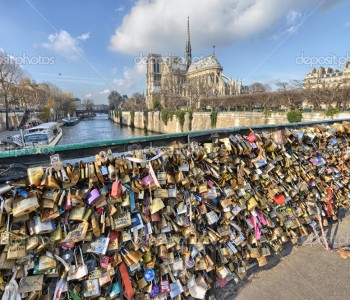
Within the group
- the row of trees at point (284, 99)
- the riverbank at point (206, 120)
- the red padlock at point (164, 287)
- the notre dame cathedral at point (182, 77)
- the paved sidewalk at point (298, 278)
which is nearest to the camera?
the red padlock at point (164, 287)

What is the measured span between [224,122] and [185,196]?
30.9 m

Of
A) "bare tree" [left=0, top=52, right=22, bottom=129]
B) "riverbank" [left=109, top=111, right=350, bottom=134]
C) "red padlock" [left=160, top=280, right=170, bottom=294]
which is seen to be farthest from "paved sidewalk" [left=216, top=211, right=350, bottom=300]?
"bare tree" [left=0, top=52, right=22, bottom=129]

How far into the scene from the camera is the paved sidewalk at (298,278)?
7.78ft

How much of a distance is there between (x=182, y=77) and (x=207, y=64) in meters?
15.9

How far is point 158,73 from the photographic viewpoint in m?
104

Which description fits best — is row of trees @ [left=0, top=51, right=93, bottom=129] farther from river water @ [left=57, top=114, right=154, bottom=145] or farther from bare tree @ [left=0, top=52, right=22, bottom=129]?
river water @ [left=57, top=114, right=154, bottom=145]

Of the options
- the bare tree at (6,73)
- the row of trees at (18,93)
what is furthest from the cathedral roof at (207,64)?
the bare tree at (6,73)

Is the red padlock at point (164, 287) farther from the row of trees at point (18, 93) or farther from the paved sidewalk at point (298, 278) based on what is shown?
the row of trees at point (18, 93)

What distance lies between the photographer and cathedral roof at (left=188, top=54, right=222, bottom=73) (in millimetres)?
83500

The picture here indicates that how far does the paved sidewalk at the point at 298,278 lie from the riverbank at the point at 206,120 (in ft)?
36.9

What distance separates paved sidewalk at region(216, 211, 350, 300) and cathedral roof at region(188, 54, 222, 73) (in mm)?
87301

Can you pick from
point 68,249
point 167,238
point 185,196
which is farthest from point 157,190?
point 68,249

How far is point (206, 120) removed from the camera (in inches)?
1380

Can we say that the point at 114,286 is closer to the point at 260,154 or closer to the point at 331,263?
the point at 260,154
